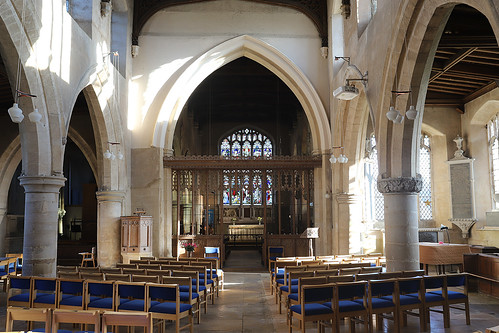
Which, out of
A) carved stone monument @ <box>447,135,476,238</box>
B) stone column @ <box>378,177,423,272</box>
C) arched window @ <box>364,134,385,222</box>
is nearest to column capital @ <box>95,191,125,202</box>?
stone column @ <box>378,177,423,272</box>

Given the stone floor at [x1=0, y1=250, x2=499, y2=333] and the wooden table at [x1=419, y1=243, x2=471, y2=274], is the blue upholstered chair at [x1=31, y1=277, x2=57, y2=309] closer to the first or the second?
the stone floor at [x1=0, y1=250, x2=499, y2=333]

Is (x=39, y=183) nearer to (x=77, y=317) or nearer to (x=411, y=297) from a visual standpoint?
(x=77, y=317)

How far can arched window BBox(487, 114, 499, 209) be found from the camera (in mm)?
14194

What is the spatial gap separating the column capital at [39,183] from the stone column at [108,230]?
3.83 m

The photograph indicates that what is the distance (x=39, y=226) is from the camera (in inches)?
333

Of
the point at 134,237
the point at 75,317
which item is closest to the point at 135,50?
the point at 134,237

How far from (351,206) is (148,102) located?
23.1 feet

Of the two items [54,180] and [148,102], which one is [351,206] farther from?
[54,180]

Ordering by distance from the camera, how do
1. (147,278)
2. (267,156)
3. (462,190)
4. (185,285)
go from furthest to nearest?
1. (462,190)
2. (267,156)
3. (147,278)
4. (185,285)

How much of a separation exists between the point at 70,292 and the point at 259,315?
10.0 feet

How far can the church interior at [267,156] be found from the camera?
834 centimetres

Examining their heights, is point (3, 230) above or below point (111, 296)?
above

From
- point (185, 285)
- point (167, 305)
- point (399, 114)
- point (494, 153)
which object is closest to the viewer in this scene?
point (167, 305)

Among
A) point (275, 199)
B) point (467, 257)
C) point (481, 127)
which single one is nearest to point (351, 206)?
point (467, 257)
